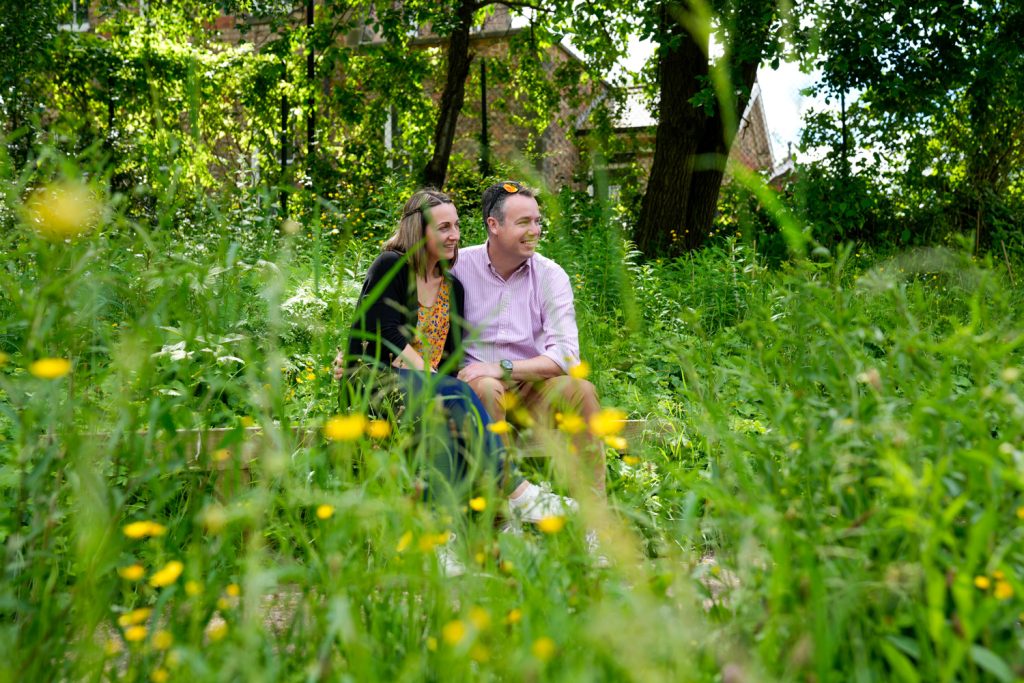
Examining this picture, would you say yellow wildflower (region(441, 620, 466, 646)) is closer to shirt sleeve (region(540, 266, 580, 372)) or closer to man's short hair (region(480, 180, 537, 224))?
shirt sleeve (region(540, 266, 580, 372))

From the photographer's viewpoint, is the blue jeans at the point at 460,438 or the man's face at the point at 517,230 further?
the man's face at the point at 517,230

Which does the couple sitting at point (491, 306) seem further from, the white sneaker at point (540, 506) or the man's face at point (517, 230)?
the white sneaker at point (540, 506)

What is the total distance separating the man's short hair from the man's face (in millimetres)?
20

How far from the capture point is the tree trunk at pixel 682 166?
8.50 metres

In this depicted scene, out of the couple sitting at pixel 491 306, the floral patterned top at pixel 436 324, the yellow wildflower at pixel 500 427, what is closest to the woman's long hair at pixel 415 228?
the couple sitting at pixel 491 306

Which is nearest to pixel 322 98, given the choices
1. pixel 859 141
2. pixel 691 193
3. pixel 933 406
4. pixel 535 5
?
pixel 535 5

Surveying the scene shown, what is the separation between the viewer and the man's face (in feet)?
11.2

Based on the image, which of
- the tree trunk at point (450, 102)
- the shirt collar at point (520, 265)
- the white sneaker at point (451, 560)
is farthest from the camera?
the tree trunk at point (450, 102)

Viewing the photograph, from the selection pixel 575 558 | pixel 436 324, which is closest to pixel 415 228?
pixel 436 324

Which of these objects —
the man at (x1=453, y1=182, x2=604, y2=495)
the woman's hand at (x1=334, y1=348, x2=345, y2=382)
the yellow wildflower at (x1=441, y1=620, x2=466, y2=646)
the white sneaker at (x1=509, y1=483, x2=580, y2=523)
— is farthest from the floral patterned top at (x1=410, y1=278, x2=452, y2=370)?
the yellow wildflower at (x1=441, y1=620, x2=466, y2=646)

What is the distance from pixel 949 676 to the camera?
3.65ft

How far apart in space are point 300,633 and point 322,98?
12030 mm

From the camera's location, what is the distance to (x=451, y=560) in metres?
2.04

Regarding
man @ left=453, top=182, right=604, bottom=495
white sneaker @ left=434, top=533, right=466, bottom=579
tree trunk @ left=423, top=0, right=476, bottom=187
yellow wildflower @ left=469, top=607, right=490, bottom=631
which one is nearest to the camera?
yellow wildflower @ left=469, top=607, right=490, bottom=631
